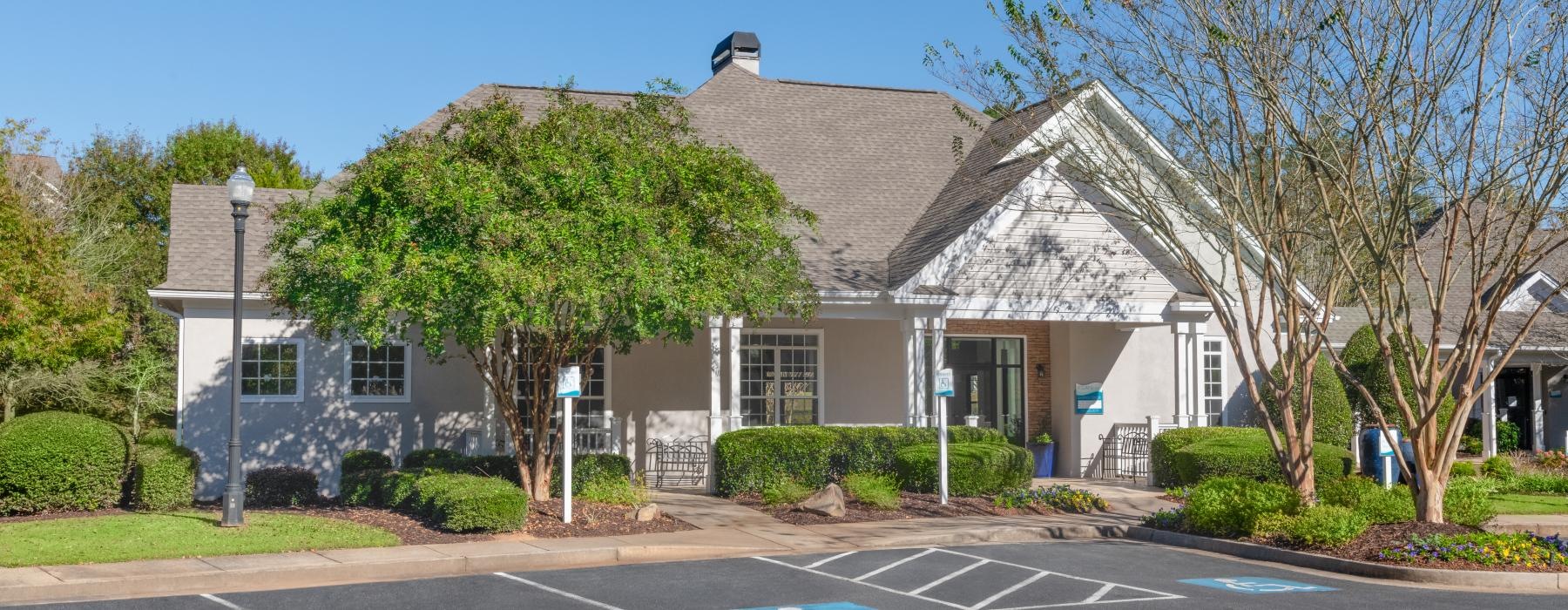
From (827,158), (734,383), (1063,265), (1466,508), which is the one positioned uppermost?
(827,158)

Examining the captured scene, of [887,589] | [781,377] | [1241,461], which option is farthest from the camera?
[781,377]

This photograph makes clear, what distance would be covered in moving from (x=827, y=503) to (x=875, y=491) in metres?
0.72

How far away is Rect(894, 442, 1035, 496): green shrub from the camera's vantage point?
18.3 metres

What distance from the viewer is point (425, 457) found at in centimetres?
1864

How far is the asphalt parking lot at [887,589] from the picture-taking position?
419 inches

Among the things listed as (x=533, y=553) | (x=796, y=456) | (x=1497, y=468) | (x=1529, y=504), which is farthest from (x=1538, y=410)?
(x=533, y=553)

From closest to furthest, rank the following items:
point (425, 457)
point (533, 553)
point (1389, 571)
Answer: point (1389, 571), point (533, 553), point (425, 457)

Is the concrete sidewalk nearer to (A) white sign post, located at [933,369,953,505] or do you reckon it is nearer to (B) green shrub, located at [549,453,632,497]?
(B) green shrub, located at [549,453,632,497]

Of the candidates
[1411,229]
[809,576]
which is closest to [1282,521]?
[1411,229]

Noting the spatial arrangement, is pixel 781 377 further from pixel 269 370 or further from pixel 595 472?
pixel 269 370

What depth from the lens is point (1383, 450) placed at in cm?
1553

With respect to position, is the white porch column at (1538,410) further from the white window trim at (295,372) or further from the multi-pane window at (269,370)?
the multi-pane window at (269,370)

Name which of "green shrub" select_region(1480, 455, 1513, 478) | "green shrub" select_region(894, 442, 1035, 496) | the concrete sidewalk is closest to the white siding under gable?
"green shrub" select_region(894, 442, 1035, 496)

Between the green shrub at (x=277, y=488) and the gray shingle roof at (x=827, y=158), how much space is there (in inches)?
121
